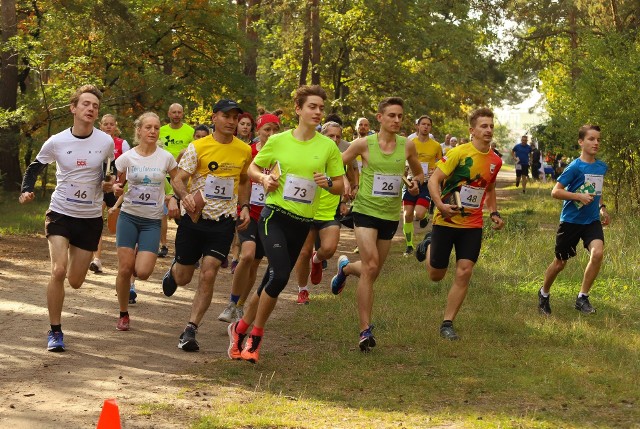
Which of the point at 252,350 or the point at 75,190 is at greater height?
the point at 75,190

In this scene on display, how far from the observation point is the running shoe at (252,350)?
855 centimetres

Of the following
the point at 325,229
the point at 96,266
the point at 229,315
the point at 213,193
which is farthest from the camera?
the point at 96,266

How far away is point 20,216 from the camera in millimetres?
22312

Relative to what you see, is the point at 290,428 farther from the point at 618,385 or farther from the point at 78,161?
the point at 78,161

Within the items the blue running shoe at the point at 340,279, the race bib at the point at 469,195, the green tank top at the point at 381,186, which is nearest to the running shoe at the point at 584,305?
the race bib at the point at 469,195

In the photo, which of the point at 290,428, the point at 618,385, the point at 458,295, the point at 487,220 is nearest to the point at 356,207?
the point at 458,295

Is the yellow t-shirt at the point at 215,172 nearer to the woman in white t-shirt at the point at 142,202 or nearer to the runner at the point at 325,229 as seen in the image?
the woman in white t-shirt at the point at 142,202

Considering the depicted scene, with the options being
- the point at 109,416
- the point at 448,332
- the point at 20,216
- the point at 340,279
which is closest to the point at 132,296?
the point at 340,279

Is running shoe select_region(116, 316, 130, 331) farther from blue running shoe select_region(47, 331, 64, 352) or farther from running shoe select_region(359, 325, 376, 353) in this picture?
running shoe select_region(359, 325, 376, 353)

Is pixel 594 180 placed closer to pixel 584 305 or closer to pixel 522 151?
pixel 584 305

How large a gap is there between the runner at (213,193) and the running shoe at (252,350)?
0.76m

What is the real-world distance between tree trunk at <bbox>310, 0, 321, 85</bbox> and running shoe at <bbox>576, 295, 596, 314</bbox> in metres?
22.3

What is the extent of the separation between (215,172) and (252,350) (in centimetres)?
166

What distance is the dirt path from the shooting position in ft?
22.6
